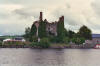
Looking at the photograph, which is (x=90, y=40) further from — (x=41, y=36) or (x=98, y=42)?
(x=41, y=36)

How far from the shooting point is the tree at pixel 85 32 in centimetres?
14925

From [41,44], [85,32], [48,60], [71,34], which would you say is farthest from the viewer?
[71,34]

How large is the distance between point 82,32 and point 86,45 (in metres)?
7.91

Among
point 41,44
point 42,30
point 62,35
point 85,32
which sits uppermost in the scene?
point 42,30

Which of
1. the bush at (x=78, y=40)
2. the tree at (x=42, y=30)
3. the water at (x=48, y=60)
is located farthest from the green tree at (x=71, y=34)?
the water at (x=48, y=60)

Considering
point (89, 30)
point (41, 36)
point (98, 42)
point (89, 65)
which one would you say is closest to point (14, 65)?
point (89, 65)

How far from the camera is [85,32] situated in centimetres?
15075

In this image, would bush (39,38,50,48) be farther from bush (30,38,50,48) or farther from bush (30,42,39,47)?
bush (30,42,39,47)

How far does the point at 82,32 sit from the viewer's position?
498 feet

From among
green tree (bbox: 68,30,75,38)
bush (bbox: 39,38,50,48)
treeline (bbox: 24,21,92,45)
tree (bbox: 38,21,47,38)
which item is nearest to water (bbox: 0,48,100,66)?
bush (bbox: 39,38,50,48)

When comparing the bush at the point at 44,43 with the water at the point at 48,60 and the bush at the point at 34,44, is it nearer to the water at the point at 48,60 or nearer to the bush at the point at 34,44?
the bush at the point at 34,44

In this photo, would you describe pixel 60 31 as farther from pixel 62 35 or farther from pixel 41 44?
pixel 41 44

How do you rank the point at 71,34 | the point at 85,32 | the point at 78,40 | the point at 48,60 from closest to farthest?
1. the point at 48,60
2. the point at 78,40
3. the point at 85,32
4. the point at 71,34

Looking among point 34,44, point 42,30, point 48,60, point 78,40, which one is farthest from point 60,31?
point 48,60
